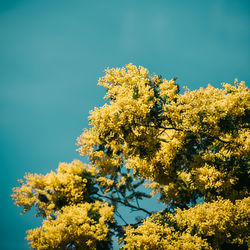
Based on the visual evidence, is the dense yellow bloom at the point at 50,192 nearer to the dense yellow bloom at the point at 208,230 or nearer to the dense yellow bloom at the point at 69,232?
→ the dense yellow bloom at the point at 69,232

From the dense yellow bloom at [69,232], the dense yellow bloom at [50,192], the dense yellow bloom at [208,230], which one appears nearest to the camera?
the dense yellow bloom at [208,230]

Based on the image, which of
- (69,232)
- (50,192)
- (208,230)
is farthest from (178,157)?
(50,192)

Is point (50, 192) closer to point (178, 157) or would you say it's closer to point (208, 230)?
point (178, 157)

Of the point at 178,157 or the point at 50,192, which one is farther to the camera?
the point at 50,192

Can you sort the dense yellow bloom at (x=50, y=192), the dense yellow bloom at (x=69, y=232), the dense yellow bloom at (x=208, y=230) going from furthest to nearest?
the dense yellow bloom at (x=50, y=192) → the dense yellow bloom at (x=69, y=232) → the dense yellow bloom at (x=208, y=230)

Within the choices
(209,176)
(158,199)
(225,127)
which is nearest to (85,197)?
(158,199)

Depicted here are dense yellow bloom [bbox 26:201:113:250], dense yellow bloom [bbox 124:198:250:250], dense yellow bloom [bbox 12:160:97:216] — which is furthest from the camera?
dense yellow bloom [bbox 12:160:97:216]

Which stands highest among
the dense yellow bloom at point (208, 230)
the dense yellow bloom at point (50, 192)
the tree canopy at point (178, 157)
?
the dense yellow bloom at point (50, 192)

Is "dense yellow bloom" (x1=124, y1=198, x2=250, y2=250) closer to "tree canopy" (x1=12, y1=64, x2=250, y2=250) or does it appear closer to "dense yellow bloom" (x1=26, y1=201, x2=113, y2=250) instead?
"tree canopy" (x1=12, y1=64, x2=250, y2=250)

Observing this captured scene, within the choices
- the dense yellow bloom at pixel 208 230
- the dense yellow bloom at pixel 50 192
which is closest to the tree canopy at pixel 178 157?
the dense yellow bloom at pixel 208 230

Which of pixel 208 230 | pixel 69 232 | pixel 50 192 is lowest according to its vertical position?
pixel 208 230

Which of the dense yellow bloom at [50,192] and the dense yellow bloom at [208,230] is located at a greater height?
the dense yellow bloom at [50,192]

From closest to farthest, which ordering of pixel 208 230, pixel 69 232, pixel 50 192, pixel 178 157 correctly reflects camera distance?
pixel 208 230, pixel 178 157, pixel 69 232, pixel 50 192

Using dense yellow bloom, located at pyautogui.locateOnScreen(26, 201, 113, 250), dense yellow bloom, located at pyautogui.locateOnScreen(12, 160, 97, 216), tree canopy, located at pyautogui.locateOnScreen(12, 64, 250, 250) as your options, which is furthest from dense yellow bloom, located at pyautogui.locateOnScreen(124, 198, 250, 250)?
dense yellow bloom, located at pyautogui.locateOnScreen(12, 160, 97, 216)
